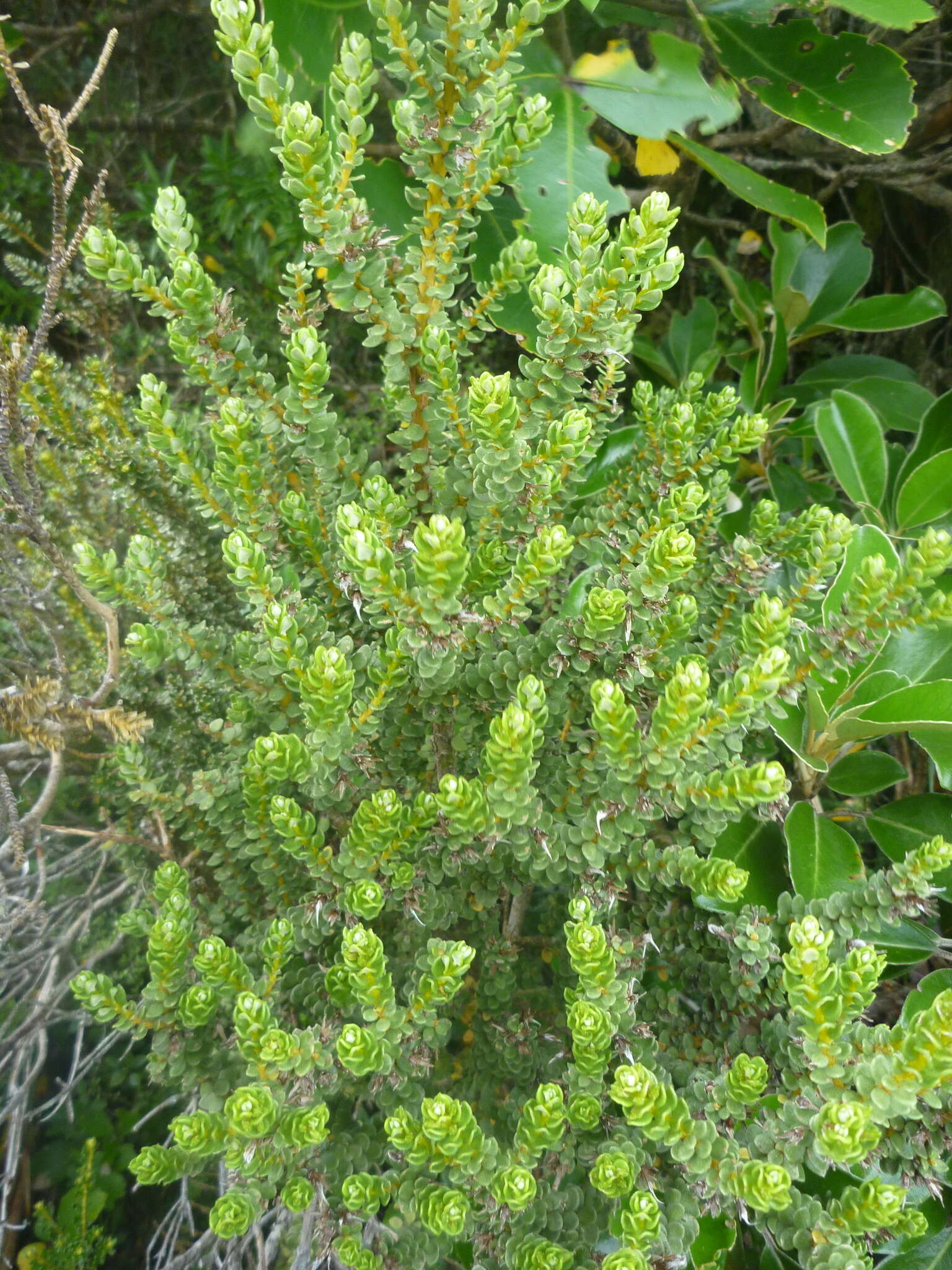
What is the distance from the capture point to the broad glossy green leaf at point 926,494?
3.52 feet

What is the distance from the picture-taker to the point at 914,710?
855 millimetres

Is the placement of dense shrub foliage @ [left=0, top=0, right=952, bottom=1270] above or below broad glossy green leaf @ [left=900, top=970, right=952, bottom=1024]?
above

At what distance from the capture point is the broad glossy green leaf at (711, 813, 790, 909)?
90 cm

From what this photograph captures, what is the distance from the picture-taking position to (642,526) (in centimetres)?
68

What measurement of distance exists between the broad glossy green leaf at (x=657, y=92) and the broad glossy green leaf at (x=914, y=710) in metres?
0.72

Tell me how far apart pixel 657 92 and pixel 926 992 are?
1120 mm

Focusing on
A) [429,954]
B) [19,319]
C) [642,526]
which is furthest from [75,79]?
[429,954]

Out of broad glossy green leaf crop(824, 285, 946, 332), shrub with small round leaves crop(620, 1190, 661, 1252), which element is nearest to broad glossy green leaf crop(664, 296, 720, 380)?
broad glossy green leaf crop(824, 285, 946, 332)

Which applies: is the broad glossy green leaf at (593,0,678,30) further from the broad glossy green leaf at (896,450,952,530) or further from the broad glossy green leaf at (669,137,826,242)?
the broad glossy green leaf at (896,450,952,530)

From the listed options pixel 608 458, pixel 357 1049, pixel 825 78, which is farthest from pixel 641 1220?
pixel 825 78

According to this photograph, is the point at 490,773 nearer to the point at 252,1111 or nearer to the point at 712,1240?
the point at 252,1111

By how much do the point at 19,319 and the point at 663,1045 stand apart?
1.64 meters

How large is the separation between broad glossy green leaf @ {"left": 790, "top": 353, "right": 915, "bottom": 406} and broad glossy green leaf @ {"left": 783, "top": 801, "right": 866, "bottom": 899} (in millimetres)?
776

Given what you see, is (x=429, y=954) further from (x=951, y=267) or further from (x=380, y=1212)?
(x=951, y=267)
